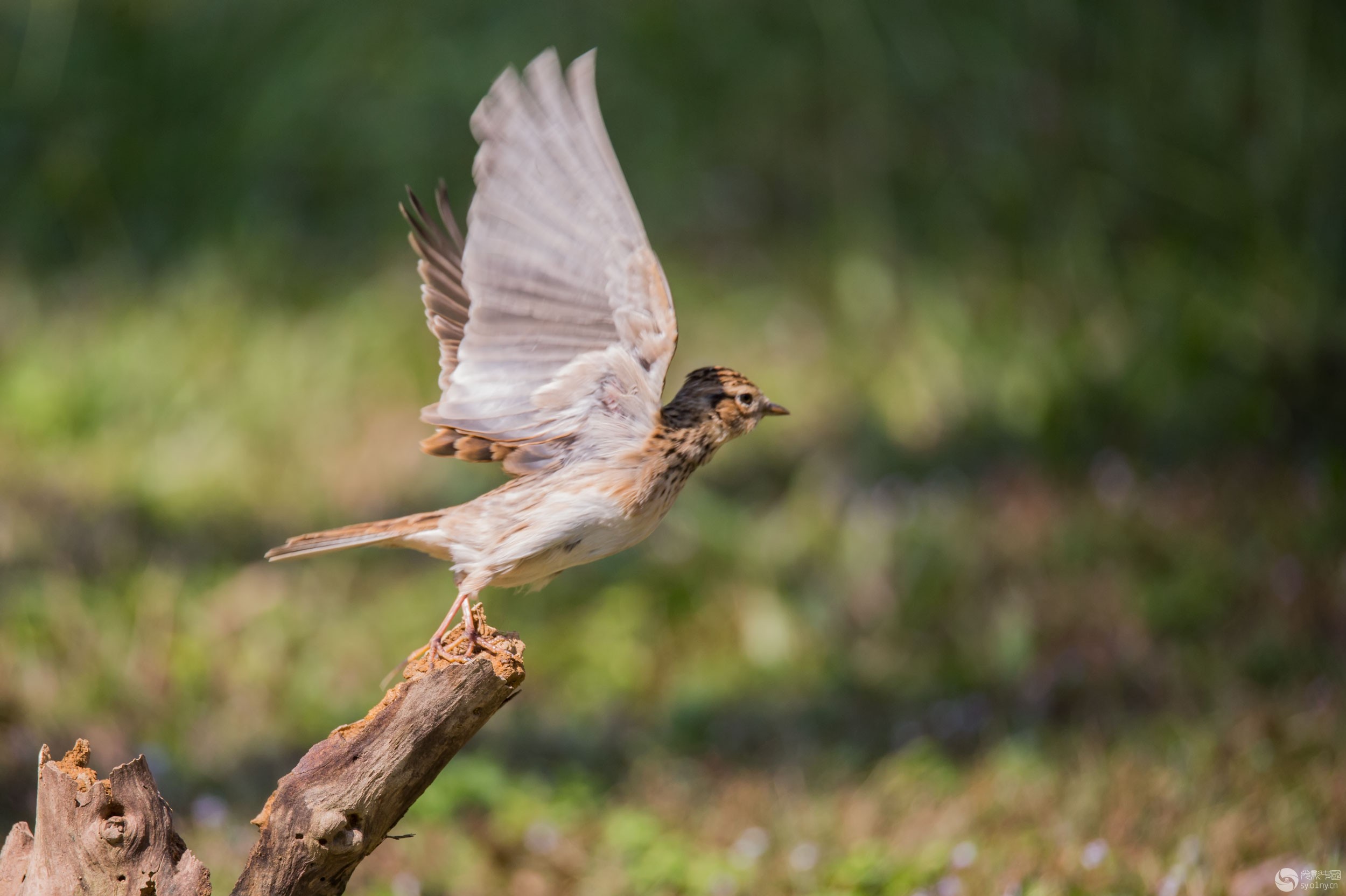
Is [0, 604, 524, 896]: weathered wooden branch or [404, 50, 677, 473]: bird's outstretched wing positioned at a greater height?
[404, 50, 677, 473]: bird's outstretched wing

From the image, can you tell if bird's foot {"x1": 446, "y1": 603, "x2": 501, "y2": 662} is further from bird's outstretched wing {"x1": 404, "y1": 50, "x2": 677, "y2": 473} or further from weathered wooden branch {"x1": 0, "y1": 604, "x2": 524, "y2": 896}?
bird's outstretched wing {"x1": 404, "y1": 50, "x2": 677, "y2": 473}

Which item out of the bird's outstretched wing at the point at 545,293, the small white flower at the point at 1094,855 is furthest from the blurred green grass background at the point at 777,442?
the bird's outstretched wing at the point at 545,293

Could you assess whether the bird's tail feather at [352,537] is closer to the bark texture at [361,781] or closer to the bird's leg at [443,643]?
the bird's leg at [443,643]

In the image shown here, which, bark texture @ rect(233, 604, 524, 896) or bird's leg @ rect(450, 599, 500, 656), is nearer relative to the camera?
bark texture @ rect(233, 604, 524, 896)

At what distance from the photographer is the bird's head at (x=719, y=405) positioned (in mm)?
3002

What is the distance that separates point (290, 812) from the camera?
238 cm

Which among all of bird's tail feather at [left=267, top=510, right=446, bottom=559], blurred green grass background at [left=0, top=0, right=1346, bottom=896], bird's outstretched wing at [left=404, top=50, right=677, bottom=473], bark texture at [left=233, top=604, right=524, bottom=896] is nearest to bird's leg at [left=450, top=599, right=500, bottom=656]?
bark texture at [left=233, top=604, right=524, bottom=896]

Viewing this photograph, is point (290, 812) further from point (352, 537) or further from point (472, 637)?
point (352, 537)

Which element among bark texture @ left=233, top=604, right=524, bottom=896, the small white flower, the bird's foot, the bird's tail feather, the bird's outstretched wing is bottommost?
the small white flower

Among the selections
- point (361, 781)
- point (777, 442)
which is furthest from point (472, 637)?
point (777, 442)

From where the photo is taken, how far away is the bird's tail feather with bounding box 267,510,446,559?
9.44ft

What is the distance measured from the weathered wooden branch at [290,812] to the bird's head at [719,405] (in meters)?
0.81

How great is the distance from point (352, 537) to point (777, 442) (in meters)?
3.57

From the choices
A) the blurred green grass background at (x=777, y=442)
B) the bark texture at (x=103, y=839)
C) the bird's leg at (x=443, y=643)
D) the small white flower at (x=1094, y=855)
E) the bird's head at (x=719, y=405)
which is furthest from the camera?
the blurred green grass background at (x=777, y=442)
